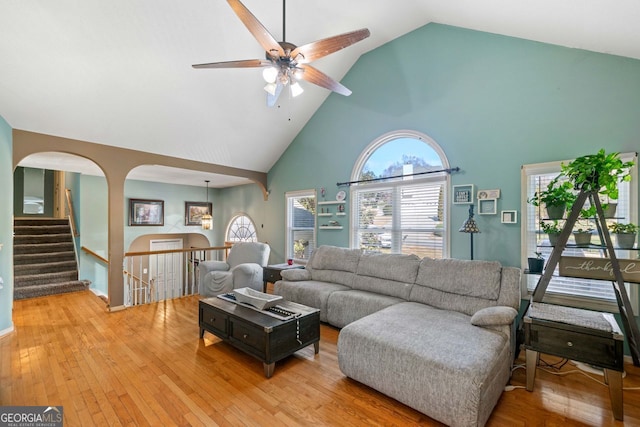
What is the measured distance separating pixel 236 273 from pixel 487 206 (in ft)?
12.6

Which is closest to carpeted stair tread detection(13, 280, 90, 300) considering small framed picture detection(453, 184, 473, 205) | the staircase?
the staircase

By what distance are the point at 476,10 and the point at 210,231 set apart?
782cm

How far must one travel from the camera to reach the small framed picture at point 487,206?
10.7ft

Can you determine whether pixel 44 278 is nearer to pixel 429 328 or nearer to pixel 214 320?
pixel 214 320

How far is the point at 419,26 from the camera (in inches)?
150

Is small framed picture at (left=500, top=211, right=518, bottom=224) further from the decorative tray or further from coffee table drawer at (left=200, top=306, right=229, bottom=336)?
coffee table drawer at (left=200, top=306, right=229, bottom=336)

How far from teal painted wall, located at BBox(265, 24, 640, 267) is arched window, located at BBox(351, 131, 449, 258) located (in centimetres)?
16

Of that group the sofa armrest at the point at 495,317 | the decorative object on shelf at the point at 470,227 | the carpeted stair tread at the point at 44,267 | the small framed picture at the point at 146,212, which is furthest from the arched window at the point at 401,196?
the carpeted stair tread at the point at 44,267

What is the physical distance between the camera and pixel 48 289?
4875 millimetres

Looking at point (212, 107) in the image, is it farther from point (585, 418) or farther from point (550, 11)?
point (585, 418)

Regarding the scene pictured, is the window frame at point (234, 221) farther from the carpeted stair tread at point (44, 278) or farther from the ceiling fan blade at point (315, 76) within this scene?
the ceiling fan blade at point (315, 76)

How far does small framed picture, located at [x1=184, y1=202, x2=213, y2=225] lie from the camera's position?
7812 millimetres

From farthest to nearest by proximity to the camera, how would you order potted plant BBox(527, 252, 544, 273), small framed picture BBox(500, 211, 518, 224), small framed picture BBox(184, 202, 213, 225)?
small framed picture BBox(184, 202, 213, 225), small framed picture BBox(500, 211, 518, 224), potted plant BBox(527, 252, 544, 273)

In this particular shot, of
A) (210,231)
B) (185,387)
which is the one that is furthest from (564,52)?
(210,231)
